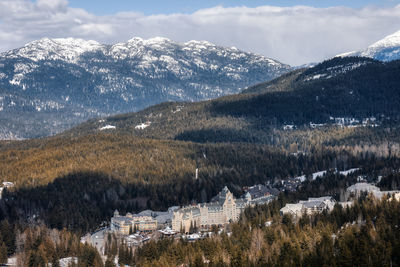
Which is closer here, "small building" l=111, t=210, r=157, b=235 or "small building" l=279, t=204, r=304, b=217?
"small building" l=279, t=204, r=304, b=217

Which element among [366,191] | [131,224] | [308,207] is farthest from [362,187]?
[131,224]

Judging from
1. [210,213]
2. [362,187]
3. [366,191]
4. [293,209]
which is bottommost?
[210,213]

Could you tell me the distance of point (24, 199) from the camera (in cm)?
18938

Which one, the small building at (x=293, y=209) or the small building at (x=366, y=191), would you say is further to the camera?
the small building at (x=366, y=191)

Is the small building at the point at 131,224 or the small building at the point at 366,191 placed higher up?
the small building at the point at 366,191

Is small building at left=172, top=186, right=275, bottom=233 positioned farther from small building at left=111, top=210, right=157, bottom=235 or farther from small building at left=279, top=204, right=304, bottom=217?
small building at left=279, top=204, right=304, bottom=217

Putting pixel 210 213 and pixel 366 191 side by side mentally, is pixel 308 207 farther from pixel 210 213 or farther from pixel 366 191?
pixel 210 213

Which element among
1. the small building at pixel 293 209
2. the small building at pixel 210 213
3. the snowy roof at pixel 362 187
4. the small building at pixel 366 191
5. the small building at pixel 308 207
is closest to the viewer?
the small building at pixel 308 207

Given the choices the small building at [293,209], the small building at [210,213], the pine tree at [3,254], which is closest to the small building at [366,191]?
the small building at [293,209]

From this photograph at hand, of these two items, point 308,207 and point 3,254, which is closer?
point 3,254

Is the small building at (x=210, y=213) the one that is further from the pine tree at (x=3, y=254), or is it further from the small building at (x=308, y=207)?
the pine tree at (x=3, y=254)

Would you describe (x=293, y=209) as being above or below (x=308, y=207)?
below

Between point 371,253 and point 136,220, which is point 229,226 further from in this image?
point 371,253

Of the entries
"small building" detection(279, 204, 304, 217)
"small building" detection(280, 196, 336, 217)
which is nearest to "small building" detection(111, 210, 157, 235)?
"small building" detection(279, 204, 304, 217)
